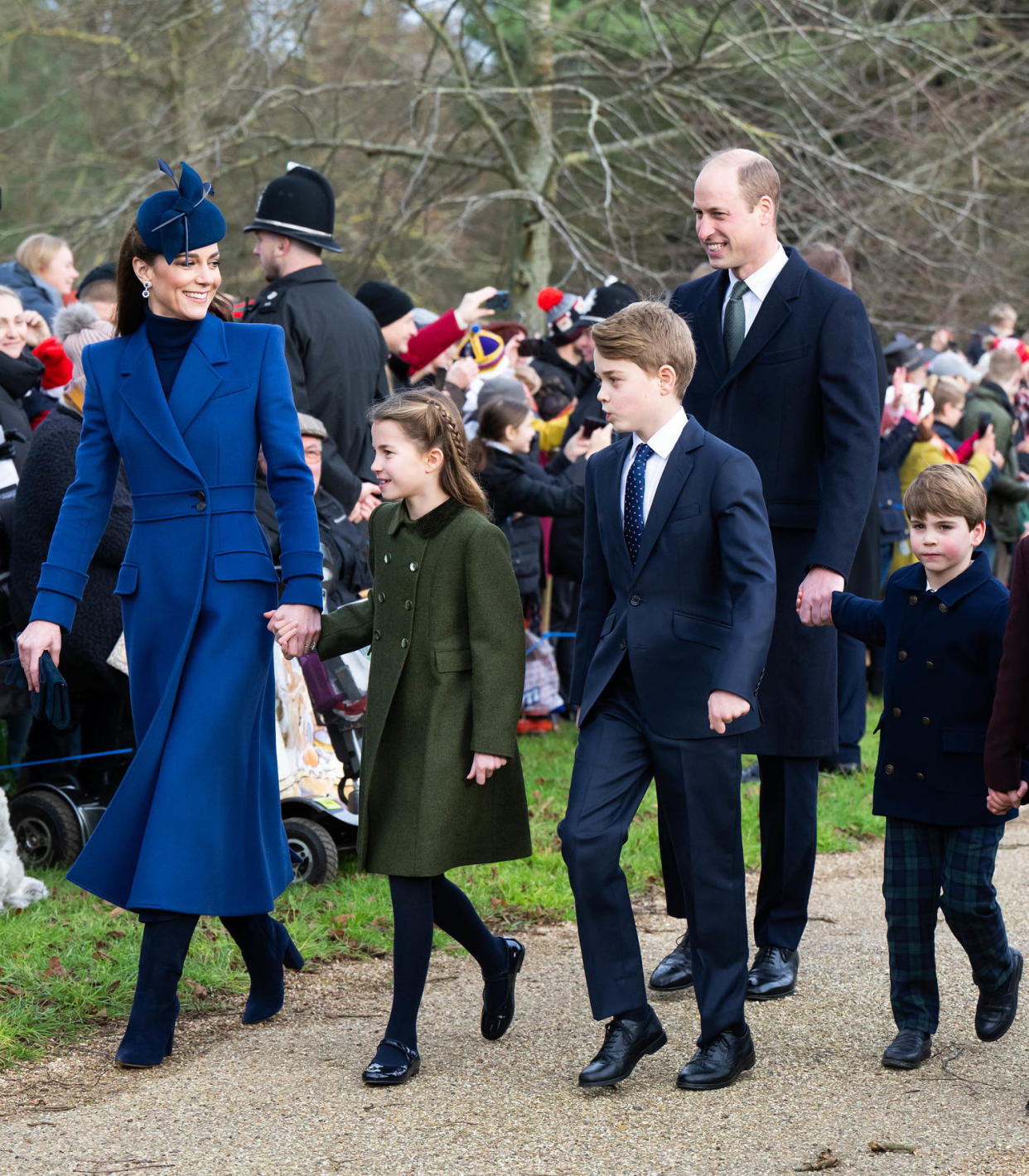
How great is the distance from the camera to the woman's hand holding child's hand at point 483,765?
3.96 metres

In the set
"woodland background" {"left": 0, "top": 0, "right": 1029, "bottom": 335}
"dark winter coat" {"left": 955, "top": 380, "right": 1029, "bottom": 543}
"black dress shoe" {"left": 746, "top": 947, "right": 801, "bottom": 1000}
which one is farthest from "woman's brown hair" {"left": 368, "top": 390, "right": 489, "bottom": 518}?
"woodland background" {"left": 0, "top": 0, "right": 1029, "bottom": 335}

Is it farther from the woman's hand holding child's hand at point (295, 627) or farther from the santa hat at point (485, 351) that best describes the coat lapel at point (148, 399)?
the santa hat at point (485, 351)

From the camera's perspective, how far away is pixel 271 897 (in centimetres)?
414

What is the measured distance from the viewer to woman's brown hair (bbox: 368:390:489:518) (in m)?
4.09

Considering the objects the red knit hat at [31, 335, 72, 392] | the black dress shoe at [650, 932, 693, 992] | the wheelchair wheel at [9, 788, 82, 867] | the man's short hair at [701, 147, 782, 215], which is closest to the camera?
the man's short hair at [701, 147, 782, 215]

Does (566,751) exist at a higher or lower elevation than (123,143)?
lower

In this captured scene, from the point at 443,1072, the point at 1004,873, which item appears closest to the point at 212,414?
the point at 443,1072

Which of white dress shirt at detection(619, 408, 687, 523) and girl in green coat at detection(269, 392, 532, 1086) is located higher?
white dress shirt at detection(619, 408, 687, 523)

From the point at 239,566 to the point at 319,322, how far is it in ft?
8.19

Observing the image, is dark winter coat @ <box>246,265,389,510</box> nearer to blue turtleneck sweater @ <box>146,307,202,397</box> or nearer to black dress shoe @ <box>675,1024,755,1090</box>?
blue turtleneck sweater @ <box>146,307,202,397</box>

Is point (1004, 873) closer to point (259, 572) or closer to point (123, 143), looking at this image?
point (259, 572)

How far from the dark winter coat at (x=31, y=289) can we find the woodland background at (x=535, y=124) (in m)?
4.60

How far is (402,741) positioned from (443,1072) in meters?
0.81

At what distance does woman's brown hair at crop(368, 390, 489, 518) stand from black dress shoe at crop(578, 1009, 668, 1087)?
1311 millimetres
